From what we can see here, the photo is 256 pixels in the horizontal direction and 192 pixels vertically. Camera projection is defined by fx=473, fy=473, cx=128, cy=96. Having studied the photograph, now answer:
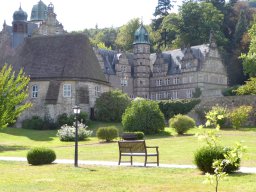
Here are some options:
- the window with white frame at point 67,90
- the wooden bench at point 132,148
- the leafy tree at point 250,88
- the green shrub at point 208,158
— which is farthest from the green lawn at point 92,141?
the green shrub at point 208,158

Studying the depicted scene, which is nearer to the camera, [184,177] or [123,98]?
[184,177]

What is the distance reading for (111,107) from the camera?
55438 mm

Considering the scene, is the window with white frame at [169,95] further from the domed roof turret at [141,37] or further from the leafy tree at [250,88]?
the leafy tree at [250,88]

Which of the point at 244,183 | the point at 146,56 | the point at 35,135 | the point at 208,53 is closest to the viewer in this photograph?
the point at 244,183

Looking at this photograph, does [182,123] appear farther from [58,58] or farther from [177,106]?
[58,58]

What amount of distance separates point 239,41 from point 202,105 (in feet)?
113

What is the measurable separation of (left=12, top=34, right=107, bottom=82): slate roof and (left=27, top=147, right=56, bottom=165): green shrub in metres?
35.3

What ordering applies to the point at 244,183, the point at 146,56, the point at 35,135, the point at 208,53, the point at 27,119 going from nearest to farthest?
the point at 244,183, the point at 35,135, the point at 27,119, the point at 208,53, the point at 146,56

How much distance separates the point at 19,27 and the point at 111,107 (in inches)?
1251

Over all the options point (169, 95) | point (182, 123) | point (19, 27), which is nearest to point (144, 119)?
point (182, 123)

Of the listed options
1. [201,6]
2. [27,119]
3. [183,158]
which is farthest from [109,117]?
[201,6]

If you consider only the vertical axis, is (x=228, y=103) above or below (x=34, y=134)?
above

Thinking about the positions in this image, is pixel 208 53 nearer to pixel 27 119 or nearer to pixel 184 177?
pixel 27 119

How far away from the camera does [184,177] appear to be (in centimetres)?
1512
